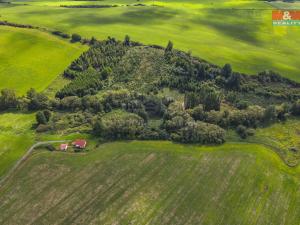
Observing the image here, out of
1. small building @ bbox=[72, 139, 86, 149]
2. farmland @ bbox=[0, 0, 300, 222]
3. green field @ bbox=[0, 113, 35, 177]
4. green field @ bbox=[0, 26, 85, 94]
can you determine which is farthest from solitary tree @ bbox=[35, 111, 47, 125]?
green field @ bbox=[0, 26, 85, 94]

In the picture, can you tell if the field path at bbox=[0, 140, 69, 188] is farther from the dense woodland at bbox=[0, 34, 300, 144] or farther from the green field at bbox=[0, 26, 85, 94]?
the green field at bbox=[0, 26, 85, 94]

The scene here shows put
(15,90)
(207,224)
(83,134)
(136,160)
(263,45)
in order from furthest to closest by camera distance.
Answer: (263,45) < (15,90) < (83,134) < (136,160) < (207,224)

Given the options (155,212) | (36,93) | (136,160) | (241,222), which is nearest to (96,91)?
(36,93)

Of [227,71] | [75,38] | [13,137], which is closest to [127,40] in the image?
→ [75,38]

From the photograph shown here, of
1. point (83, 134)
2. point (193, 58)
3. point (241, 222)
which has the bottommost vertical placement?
point (241, 222)

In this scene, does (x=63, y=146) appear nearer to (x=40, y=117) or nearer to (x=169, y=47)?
(x=40, y=117)

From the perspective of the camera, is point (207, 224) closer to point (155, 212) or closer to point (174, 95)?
point (155, 212)

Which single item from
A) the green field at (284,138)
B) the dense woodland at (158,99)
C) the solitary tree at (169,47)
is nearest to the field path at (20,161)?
the dense woodland at (158,99)
